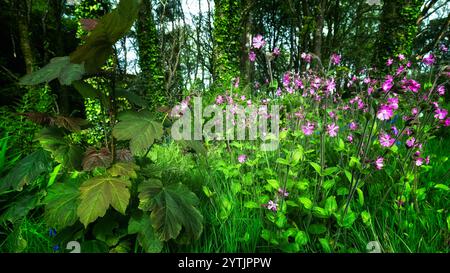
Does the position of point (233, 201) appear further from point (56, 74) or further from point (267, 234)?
point (56, 74)

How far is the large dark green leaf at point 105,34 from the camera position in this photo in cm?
110

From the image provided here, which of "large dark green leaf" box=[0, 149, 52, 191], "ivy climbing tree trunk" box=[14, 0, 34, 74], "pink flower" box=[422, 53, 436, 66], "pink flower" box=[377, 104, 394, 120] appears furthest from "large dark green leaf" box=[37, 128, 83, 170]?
"ivy climbing tree trunk" box=[14, 0, 34, 74]

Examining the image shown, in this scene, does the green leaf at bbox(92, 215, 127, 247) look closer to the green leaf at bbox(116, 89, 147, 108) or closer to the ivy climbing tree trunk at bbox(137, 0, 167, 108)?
the green leaf at bbox(116, 89, 147, 108)

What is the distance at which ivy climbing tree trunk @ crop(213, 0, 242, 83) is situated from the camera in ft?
26.7

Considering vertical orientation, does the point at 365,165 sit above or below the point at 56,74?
below

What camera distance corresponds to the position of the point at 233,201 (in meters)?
1.87

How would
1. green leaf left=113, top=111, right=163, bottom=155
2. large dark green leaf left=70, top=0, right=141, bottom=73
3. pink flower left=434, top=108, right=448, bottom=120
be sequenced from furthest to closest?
pink flower left=434, top=108, right=448, bottom=120 < green leaf left=113, top=111, right=163, bottom=155 < large dark green leaf left=70, top=0, right=141, bottom=73

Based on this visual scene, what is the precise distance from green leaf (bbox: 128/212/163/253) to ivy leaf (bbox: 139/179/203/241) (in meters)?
0.11

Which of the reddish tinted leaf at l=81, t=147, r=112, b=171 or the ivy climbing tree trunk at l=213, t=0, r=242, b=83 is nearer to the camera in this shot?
the reddish tinted leaf at l=81, t=147, r=112, b=171

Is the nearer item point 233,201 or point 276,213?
point 276,213

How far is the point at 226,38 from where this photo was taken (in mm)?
8266

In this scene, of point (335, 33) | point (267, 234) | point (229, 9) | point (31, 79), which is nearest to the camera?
point (31, 79)
